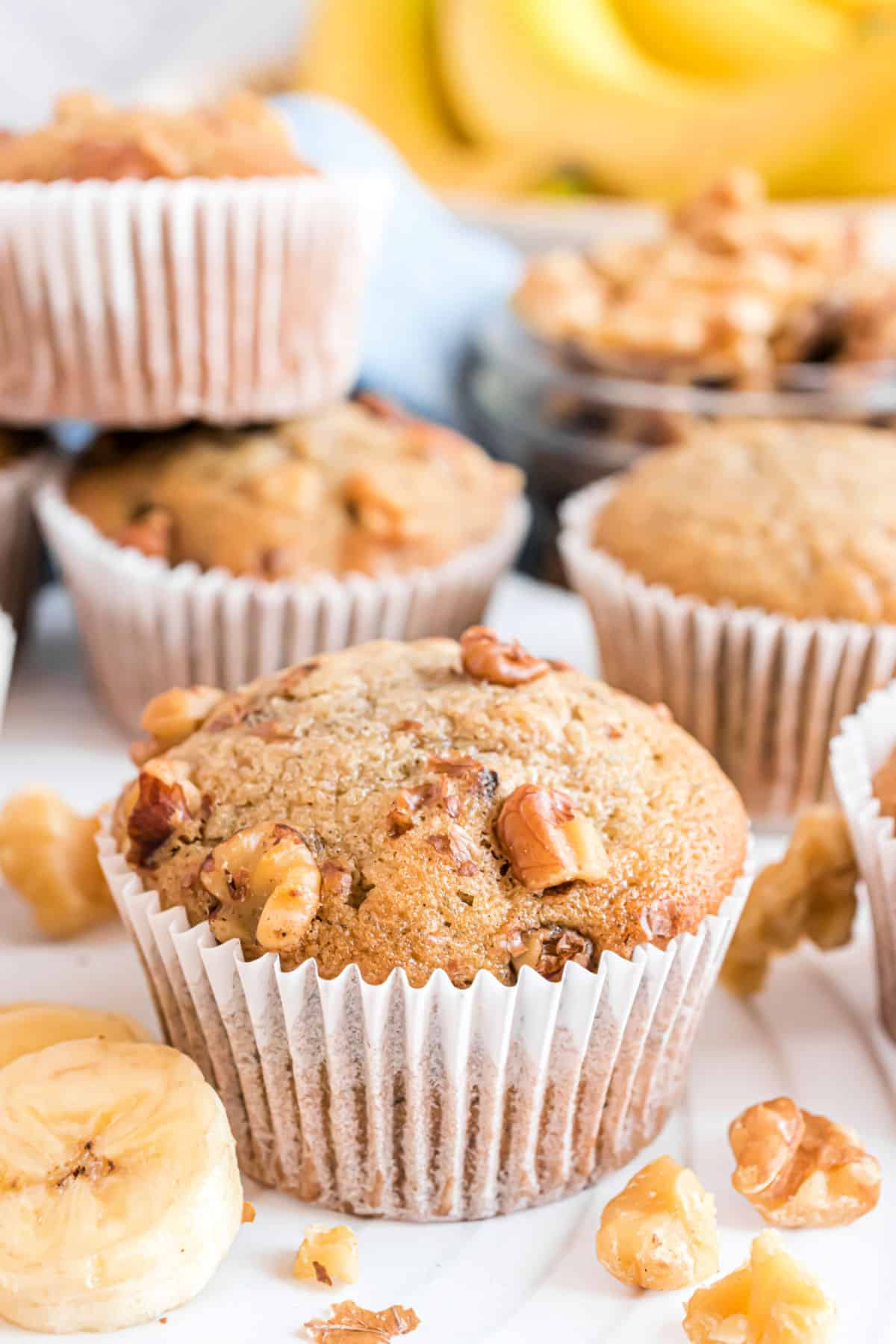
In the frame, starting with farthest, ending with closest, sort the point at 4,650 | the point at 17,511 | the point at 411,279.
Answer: the point at 411,279 < the point at 17,511 < the point at 4,650

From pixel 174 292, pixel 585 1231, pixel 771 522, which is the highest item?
pixel 174 292

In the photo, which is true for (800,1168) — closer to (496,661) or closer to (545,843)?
(545,843)

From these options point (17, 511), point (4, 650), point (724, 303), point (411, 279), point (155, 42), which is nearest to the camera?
point (4, 650)

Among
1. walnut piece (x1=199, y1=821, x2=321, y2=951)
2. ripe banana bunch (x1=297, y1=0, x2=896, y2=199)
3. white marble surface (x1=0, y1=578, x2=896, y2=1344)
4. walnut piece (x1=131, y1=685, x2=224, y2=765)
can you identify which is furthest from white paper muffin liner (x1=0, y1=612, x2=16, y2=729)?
ripe banana bunch (x1=297, y1=0, x2=896, y2=199)

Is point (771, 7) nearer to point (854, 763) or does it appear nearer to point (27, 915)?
point (854, 763)

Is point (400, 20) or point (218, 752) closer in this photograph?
point (218, 752)

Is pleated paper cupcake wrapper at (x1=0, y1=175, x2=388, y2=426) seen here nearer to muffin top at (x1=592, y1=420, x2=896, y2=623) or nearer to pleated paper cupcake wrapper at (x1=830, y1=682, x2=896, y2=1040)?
muffin top at (x1=592, y1=420, x2=896, y2=623)

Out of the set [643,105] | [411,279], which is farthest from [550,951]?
[643,105]

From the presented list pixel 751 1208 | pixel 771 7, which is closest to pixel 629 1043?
pixel 751 1208
